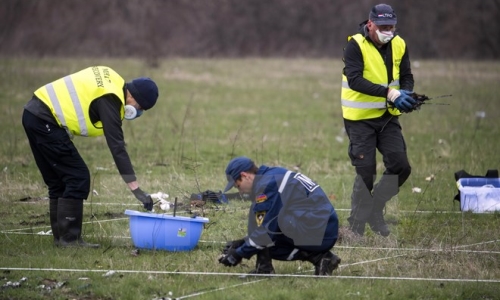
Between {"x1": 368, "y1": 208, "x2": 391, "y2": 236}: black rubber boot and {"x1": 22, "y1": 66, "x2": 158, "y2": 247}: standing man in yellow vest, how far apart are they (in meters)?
2.49

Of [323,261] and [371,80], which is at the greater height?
[371,80]

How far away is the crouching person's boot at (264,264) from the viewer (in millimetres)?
6719

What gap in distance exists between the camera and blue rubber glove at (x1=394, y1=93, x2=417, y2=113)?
8023mm

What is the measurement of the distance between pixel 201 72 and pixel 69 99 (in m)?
19.5

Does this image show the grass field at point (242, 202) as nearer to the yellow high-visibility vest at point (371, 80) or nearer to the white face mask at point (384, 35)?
the yellow high-visibility vest at point (371, 80)

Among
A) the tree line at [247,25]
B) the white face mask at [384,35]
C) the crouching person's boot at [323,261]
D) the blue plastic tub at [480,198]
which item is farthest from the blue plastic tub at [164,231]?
the tree line at [247,25]

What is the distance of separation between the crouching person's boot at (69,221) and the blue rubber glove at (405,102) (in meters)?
3.14

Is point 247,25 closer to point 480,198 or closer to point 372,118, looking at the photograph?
point 480,198

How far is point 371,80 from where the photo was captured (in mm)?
8500

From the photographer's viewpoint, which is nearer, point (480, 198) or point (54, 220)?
point (54, 220)

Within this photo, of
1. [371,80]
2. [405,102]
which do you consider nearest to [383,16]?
[371,80]

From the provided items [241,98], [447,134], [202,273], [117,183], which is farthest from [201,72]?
[202,273]

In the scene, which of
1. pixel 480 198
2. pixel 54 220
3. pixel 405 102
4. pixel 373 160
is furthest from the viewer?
pixel 480 198

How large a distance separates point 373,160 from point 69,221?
3.03m
